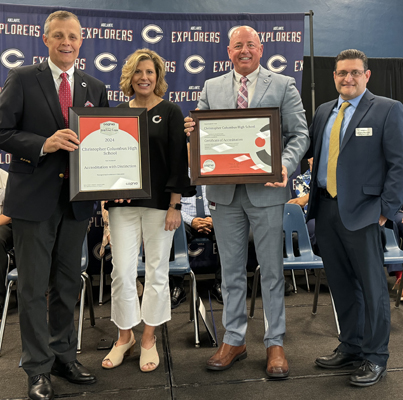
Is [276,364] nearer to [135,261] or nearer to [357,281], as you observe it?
[357,281]

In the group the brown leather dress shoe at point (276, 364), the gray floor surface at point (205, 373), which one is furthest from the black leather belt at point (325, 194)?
the gray floor surface at point (205, 373)

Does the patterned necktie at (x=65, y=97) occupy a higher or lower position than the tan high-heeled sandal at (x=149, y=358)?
higher

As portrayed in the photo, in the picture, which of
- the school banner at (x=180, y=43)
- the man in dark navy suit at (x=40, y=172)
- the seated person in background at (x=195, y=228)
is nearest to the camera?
the man in dark navy suit at (x=40, y=172)

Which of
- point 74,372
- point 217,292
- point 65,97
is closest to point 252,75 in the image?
point 65,97

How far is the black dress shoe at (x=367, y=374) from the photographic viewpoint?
2.48 m

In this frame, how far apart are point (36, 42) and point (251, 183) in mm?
4027

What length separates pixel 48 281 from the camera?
8.18 feet

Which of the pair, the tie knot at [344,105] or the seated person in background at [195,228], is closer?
the tie knot at [344,105]

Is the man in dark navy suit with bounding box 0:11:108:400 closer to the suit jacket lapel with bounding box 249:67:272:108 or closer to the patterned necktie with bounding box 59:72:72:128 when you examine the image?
the patterned necktie with bounding box 59:72:72:128

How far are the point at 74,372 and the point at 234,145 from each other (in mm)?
1724

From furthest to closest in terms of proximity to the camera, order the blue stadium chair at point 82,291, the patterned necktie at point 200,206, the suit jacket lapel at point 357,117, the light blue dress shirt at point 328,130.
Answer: the patterned necktie at point 200,206, the blue stadium chair at point 82,291, the light blue dress shirt at point 328,130, the suit jacket lapel at point 357,117

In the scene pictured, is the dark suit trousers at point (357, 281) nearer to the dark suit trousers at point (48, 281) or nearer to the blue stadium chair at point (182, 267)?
the blue stadium chair at point (182, 267)

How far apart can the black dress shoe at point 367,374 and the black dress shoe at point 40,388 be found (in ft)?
5.84

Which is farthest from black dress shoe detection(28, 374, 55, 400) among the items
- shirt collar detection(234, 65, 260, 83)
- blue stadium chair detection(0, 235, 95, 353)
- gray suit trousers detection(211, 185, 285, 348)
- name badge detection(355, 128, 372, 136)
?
name badge detection(355, 128, 372, 136)
